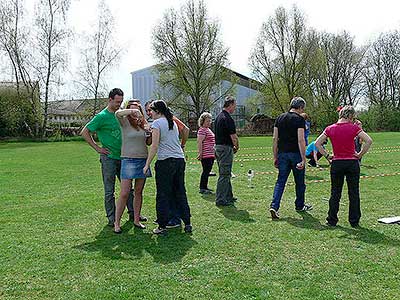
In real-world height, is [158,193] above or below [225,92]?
below

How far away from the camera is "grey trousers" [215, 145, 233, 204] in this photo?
727cm

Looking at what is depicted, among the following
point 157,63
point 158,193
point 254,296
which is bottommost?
point 254,296

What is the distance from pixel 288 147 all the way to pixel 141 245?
8.92 ft

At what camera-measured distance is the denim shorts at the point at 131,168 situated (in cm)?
561

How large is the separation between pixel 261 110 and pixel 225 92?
583 cm

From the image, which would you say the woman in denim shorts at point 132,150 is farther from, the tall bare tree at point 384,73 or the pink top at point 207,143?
the tall bare tree at point 384,73

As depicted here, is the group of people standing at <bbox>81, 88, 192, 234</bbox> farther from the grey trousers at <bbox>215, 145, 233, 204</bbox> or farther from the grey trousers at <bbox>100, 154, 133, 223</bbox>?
the grey trousers at <bbox>215, 145, 233, 204</bbox>

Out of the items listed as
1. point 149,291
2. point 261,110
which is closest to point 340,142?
point 149,291

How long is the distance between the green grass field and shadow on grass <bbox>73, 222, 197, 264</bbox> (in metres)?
0.01

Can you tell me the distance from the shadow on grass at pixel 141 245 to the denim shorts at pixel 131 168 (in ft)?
2.51

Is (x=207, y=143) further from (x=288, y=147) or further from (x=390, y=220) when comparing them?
(x=390, y=220)

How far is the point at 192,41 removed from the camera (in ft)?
142

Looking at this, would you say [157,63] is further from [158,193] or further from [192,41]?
[158,193]

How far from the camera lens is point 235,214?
6.68 meters
